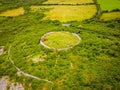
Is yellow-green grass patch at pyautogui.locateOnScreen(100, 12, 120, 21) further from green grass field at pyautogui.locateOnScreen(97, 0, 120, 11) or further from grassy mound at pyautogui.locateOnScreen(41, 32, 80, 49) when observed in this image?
grassy mound at pyautogui.locateOnScreen(41, 32, 80, 49)

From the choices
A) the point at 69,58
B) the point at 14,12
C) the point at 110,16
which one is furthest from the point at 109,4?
the point at 69,58

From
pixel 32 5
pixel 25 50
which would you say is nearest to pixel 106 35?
pixel 25 50

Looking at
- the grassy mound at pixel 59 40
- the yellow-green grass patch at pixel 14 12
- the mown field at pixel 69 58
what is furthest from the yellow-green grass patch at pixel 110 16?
the yellow-green grass patch at pixel 14 12

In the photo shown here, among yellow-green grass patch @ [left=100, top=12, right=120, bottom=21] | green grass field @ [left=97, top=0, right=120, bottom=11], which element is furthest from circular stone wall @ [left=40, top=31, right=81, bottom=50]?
green grass field @ [left=97, top=0, right=120, bottom=11]

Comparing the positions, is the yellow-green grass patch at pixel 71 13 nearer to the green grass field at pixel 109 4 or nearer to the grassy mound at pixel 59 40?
the green grass field at pixel 109 4

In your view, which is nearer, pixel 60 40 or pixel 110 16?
pixel 60 40

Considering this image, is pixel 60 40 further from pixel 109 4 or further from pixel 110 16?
pixel 109 4
